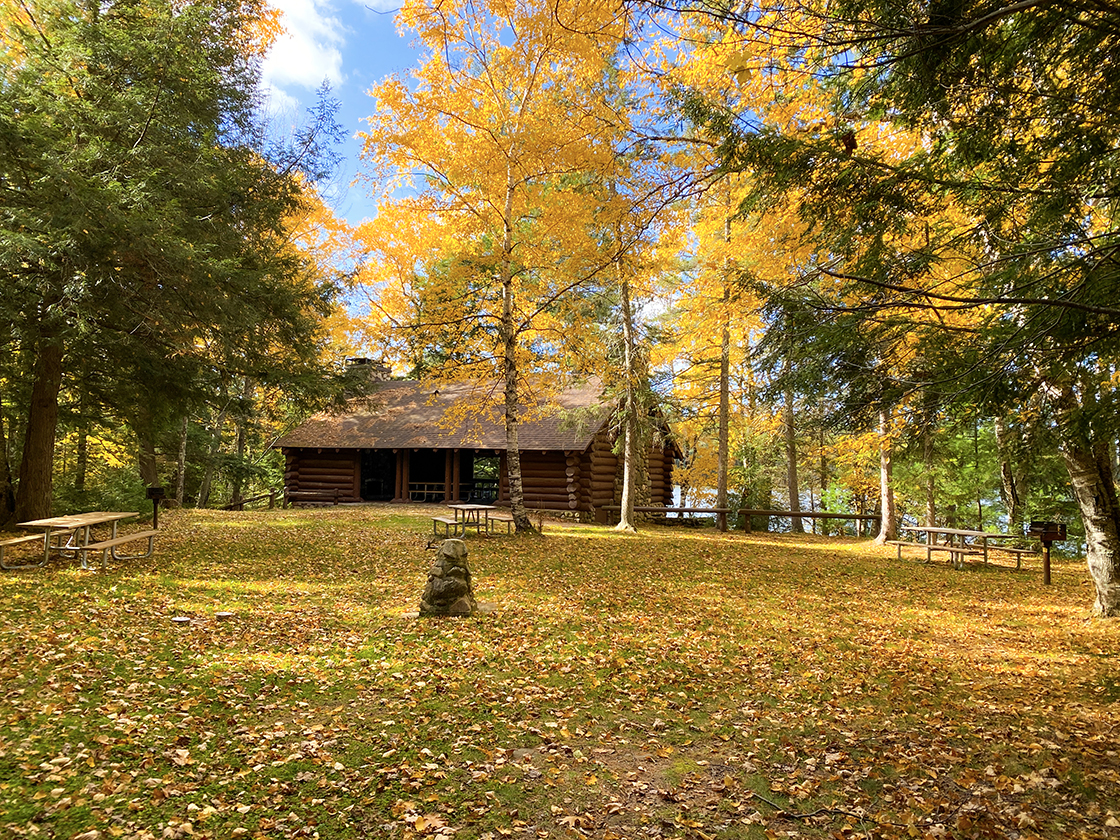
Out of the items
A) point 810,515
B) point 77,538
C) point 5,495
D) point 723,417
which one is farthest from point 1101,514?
point 5,495

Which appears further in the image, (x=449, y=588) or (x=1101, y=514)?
(x=1101, y=514)

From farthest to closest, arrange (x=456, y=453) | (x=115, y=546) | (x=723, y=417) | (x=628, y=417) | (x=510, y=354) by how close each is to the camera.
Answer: (x=456, y=453), (x=723, y=417), (x=628, y=417), (x=510, y=354), (x=115, y=546)

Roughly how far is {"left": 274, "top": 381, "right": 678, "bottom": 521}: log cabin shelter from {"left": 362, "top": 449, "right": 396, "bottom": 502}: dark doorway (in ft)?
0.14

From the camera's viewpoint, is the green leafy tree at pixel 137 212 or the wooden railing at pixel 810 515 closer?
the green leafy tree at pixel 137 212

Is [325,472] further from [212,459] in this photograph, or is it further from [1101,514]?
[1101,514]

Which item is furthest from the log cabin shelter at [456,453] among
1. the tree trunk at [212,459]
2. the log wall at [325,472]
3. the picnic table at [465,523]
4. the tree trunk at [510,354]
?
the tree trunk at [510,354]

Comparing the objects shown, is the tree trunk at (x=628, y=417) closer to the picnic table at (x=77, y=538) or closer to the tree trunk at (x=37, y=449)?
the picnic table at (x=77, y=538)

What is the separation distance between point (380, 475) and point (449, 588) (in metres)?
20.4

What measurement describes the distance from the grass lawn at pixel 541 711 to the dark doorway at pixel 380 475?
665 inches

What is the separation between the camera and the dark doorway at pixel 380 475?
1046 inches

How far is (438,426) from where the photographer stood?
64.4 feet

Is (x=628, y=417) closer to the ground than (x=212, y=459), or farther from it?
farther from it

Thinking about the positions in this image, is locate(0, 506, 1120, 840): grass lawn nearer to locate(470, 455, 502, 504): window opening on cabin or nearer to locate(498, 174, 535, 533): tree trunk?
locate(498, 174, 535, 533): tree trunk

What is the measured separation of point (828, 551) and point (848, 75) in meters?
12.5
